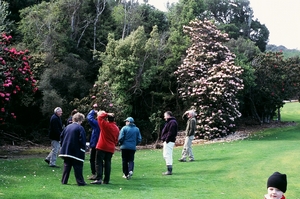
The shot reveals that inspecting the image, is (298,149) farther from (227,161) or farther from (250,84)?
(250,84)

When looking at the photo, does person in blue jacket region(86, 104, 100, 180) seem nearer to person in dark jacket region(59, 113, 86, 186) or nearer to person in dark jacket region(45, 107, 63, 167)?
person in dark jacket region(59, 113, 86, 186)

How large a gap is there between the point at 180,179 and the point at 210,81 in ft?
61.8

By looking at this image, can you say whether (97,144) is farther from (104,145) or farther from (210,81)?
(210,81)

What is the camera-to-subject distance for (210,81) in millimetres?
31703

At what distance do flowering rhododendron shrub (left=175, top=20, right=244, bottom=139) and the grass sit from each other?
10.1 metres

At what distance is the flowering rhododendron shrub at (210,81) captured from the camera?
31.0 m

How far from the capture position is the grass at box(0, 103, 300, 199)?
1088 cm

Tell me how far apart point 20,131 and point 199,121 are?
544 inches

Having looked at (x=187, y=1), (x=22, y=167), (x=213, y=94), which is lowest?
(x=22, y=167)

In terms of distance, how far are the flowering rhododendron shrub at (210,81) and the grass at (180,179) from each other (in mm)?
10062

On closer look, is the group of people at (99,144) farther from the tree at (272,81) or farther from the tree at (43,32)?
the tree at (272,81)

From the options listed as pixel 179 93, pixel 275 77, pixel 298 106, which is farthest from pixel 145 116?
pixel 298 106

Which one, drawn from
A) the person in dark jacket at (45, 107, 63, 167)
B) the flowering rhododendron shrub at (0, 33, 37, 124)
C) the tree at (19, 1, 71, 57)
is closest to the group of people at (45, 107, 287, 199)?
the person in dark jacket at (45, 107, 63, 167)

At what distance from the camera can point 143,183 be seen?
1273 centimetres
